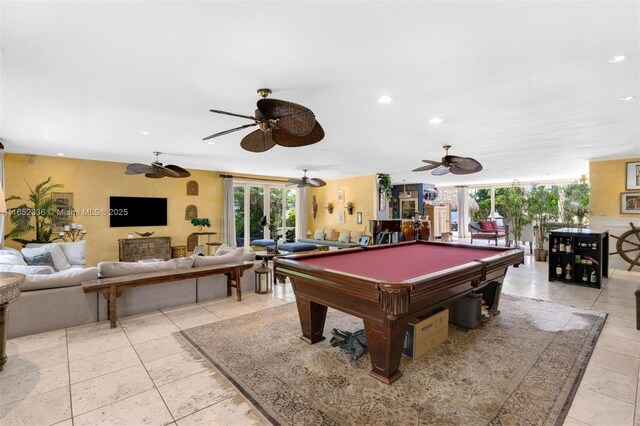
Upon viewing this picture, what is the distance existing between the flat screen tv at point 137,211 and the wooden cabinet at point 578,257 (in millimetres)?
8921

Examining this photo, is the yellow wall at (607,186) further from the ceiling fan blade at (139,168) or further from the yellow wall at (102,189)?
the yellow wall at (102,189)

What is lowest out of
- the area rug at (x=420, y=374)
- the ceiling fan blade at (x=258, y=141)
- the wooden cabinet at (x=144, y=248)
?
the area rug at (x=420, y=374)

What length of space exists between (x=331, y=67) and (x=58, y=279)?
3.83 metres

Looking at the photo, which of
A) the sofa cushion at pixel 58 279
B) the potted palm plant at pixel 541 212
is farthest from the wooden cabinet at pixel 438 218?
the sofa cushion at pixel 58 279

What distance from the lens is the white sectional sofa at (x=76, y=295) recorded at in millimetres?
3234

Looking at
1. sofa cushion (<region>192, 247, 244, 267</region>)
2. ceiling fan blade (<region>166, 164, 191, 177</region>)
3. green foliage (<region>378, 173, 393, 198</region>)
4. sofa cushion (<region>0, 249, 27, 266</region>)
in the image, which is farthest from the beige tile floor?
green foliage (<region>378, 173, 393, 198</region>)

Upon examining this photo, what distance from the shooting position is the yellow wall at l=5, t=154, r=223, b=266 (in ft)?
20.0

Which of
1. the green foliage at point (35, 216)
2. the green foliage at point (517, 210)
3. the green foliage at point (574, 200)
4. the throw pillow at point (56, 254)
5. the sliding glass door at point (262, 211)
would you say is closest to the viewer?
the throw pillow at point (56, 254)

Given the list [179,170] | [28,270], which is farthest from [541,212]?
[28,270]

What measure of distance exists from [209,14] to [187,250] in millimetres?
7313

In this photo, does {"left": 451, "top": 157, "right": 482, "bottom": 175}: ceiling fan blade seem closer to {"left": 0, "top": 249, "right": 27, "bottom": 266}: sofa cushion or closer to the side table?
the side table

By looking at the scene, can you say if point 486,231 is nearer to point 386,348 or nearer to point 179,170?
point 386,348

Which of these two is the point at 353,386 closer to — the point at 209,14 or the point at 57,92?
the point at 209,14

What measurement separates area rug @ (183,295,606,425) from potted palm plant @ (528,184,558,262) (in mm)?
4930
